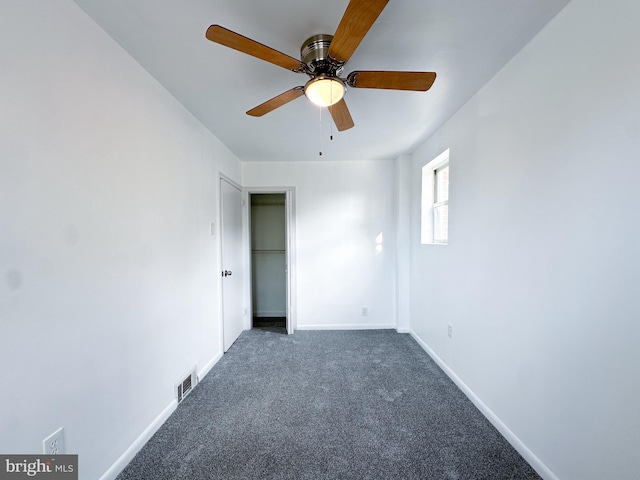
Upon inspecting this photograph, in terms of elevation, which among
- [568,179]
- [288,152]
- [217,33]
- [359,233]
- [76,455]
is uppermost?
[288,152]

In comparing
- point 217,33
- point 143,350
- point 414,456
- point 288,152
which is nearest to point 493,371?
point 414,456

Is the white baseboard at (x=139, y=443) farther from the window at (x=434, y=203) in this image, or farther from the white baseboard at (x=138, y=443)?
the window at (x=434, y=203)

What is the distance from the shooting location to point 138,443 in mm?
1604

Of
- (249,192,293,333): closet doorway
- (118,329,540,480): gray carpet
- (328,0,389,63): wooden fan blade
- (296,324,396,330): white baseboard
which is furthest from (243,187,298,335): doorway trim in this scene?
(328,0,389,63): wooden fan blade

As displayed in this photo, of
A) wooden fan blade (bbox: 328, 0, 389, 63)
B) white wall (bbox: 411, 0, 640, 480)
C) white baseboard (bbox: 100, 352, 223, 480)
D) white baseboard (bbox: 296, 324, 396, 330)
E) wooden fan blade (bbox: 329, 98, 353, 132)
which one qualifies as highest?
wooden fan blade (bbox: 328, 0, 389, 63)

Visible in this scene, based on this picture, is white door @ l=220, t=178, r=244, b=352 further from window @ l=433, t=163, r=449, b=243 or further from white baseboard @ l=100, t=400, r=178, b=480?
window @ l=433, t=163, r=449, b=243

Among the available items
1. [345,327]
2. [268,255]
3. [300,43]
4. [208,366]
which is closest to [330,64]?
[300,43]

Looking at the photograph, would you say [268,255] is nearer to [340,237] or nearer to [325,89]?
[340,237]

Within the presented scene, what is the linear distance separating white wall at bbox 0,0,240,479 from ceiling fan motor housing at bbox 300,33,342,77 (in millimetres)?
1077

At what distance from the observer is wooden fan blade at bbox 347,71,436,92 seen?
1.31 m

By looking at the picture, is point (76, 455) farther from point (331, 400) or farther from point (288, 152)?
point (288, 152)

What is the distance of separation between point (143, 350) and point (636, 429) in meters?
2.43

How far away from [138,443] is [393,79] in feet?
8.49

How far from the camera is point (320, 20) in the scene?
4.23 feet
